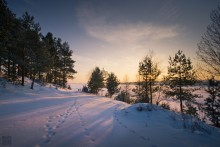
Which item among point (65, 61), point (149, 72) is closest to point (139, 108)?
point (149, 72)

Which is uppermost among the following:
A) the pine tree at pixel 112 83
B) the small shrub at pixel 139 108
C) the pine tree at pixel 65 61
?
the pine tree at pixel 65 61

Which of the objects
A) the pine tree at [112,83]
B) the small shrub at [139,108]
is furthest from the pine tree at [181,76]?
the pine tree at [112,83]

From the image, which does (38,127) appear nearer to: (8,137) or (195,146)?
(8,137)

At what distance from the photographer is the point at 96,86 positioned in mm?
41125

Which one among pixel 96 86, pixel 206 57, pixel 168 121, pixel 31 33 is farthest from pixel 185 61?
pixel 96 86

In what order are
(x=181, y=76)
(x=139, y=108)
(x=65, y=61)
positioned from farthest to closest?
(x=65, y=61) → (x=181, y=76) → (x=139, y=108)

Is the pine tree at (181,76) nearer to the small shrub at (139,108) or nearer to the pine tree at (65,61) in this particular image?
the small shrub at (139,108)

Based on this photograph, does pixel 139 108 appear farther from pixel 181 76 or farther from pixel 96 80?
pixel 96 80

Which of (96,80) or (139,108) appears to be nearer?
(139,108)

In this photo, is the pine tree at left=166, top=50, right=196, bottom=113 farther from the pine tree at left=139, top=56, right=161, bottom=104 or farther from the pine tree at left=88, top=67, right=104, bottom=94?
the pine tree at left=88, top=67, right=104, bottom=94

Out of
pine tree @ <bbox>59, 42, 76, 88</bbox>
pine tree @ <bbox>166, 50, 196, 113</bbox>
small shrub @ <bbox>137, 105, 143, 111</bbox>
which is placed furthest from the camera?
pine tree @ <bbox>59, 42, 76, 88</bbox>

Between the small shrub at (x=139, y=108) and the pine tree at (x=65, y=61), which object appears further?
the pine tree at (x=65, y=61)

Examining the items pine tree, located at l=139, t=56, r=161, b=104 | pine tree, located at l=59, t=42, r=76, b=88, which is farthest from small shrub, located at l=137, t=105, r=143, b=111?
pine tree, located at l=59, t=42, r=76, b=88

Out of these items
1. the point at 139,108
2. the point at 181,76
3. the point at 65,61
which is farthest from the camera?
the point at 65,61
